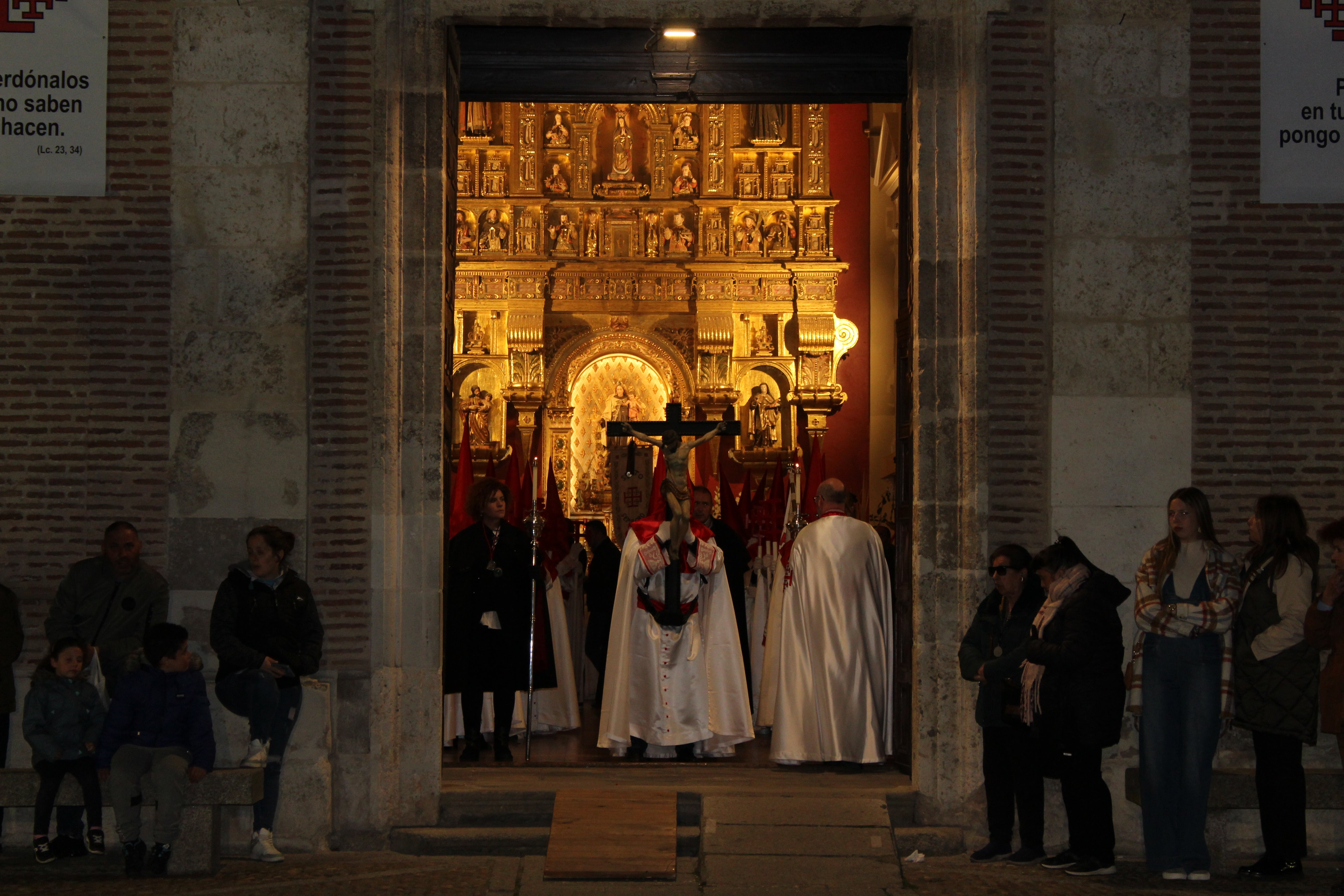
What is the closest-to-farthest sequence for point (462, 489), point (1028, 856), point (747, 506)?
point (1028, 856) → point (462, 489) → point (747, 506)

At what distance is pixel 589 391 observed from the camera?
730 inches

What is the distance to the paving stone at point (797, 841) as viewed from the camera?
772 cm

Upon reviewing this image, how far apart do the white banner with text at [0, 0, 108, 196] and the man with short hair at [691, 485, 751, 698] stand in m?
4.60

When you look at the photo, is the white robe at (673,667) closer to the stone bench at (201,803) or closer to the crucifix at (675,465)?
the crucifix at (675,465)

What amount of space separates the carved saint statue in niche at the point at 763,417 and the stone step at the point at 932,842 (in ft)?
30.7

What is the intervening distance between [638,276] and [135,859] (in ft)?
38.0

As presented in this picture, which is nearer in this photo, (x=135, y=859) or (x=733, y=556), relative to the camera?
(x=135, y=859)

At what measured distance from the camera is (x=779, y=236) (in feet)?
59.6

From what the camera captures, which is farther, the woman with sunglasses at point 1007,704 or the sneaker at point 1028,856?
the sneaker at point 1028,856

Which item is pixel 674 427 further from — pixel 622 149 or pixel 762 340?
pixel 622 149

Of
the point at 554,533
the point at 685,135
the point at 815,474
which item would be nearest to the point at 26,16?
the point at 554,533

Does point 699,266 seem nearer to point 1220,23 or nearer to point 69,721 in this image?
point 1220,23

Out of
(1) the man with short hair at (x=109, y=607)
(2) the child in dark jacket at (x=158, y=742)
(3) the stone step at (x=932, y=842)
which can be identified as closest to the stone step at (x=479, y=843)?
(3) the stone step at (x=932, y=842)

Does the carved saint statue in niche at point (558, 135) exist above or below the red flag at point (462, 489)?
above
